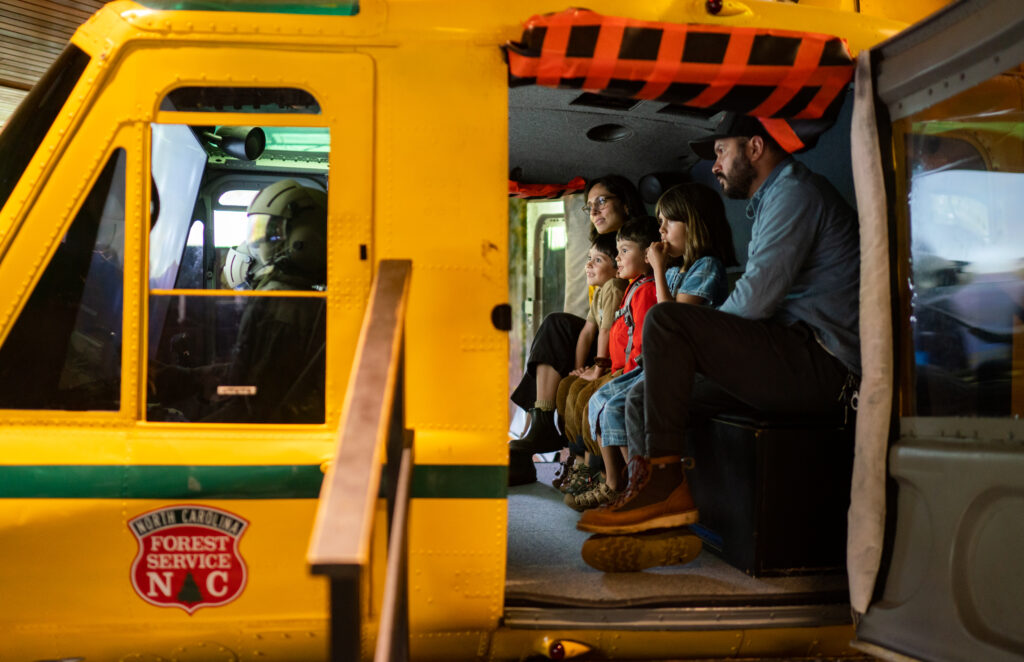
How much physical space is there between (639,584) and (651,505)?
29 cm

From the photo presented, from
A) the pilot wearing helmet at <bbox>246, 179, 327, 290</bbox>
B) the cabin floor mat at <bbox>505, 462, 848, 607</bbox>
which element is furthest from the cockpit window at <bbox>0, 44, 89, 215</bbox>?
the cabin floor mat at <bbox>505, 462, 848, 607</bbox>

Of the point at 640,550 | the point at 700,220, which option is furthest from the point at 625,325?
the point at 640,550

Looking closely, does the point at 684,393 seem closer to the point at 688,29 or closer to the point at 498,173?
the point at 498,173

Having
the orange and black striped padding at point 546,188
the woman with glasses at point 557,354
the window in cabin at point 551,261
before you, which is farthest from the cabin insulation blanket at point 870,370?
the window in cabin at point 551,261

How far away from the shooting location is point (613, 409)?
3344mm

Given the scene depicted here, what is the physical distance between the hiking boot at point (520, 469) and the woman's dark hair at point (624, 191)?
163cm

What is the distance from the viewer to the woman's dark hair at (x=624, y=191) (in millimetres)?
4680

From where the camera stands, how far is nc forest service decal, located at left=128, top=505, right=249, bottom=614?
225 cm

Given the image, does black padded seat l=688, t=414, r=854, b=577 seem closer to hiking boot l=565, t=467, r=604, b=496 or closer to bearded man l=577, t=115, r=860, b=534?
bearded man l=577, t=115, r=860, b=534

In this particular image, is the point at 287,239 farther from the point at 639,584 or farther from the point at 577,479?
the point at 577,479

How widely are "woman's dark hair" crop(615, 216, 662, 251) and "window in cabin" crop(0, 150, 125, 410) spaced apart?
251 centimetres

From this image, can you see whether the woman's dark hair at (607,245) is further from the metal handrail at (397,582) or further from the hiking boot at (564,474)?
the metal handrail at (397,582)

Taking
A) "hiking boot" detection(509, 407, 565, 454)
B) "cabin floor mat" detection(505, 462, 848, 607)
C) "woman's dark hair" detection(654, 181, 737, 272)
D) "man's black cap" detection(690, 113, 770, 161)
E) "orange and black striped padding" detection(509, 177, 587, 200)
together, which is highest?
"orange and black striped padding" detection(509, 177, 587, 200)

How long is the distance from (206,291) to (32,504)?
791 millimetres
